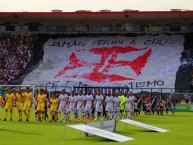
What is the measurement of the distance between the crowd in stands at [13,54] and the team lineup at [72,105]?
26.8 meters

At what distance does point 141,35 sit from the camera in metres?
70.4

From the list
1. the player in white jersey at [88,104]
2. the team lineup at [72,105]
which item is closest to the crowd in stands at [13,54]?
the team lineup at [72,105]

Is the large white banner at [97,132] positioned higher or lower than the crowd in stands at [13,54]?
lower

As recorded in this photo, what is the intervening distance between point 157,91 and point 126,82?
5454mm

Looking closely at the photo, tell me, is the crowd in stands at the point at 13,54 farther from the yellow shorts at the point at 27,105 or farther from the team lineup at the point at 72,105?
the yellow shorts at the point at 27,105

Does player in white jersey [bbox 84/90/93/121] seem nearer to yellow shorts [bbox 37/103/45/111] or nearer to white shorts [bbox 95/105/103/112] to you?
white shorts [bbox 95/105/103/112]

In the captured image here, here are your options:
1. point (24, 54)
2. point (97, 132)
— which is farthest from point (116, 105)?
point (24, 54)

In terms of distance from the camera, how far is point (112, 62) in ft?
218

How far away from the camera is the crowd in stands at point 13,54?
222 feet

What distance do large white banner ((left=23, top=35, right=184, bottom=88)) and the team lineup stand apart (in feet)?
63.3

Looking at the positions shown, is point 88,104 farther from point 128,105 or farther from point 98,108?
point 128,105

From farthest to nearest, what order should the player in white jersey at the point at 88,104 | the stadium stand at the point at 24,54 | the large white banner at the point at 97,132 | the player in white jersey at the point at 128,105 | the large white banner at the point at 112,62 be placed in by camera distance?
the stadium stand at the point at 24,54 → the large white banner at the point at 112,62 → the player in white jersey at the point at 128,105 → the player in white jersey at the point at 88,104 → the large white banner at the point at 97,132

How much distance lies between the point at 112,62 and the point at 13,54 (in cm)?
1205

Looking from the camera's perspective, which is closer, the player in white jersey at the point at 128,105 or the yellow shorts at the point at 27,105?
the yellow shorts at the point at 27,105
